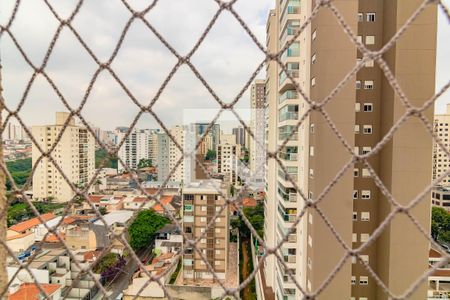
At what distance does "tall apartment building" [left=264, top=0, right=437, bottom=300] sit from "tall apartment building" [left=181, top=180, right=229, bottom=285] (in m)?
1.98

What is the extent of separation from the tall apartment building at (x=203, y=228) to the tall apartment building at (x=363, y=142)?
1983 mm

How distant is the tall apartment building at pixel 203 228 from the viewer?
5098 millimetres

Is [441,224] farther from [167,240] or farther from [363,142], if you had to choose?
[167,240]

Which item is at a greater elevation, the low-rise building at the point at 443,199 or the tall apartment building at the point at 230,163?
the tall apartment building at the point at 230,163

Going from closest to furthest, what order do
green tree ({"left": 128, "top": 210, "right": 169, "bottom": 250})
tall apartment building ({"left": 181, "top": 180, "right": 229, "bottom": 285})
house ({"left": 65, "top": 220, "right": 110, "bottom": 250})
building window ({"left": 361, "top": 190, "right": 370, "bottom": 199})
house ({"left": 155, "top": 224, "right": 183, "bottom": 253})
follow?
building window ({"left": 361, "top": 190, "right": 370, "bottom": 199}), house ({"left": 65, "top": 220, "right": 110, "bottom": 250}), tall apartment building ({"left": 181, "top": 180, "right": 229, "bottom": 285}), house ({"left": 155, "top": 224, "right": 183, "bottom": 253}), green tree ({"left": 128, "top": 210, "right": 169, "bottom": 250})

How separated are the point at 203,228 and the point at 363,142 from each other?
9.44 ft

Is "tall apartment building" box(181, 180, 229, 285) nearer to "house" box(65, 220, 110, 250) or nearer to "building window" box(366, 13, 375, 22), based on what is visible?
"house" box(65, 220, 110, 250)

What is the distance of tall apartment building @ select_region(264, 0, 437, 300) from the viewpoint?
258cm

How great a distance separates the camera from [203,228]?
15.9 feet

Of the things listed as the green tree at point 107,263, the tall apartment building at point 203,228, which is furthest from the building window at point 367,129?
the green tree at point 107,263

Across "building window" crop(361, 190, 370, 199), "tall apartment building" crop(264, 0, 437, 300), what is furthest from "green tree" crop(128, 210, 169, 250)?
"building window" crop(361, 190, 370, 199)

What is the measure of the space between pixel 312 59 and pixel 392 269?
223cm

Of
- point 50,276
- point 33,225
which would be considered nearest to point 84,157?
point 33,225

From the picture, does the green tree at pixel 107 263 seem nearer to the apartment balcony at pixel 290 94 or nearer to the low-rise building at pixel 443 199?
the apartment balcony at pixel 290 94
